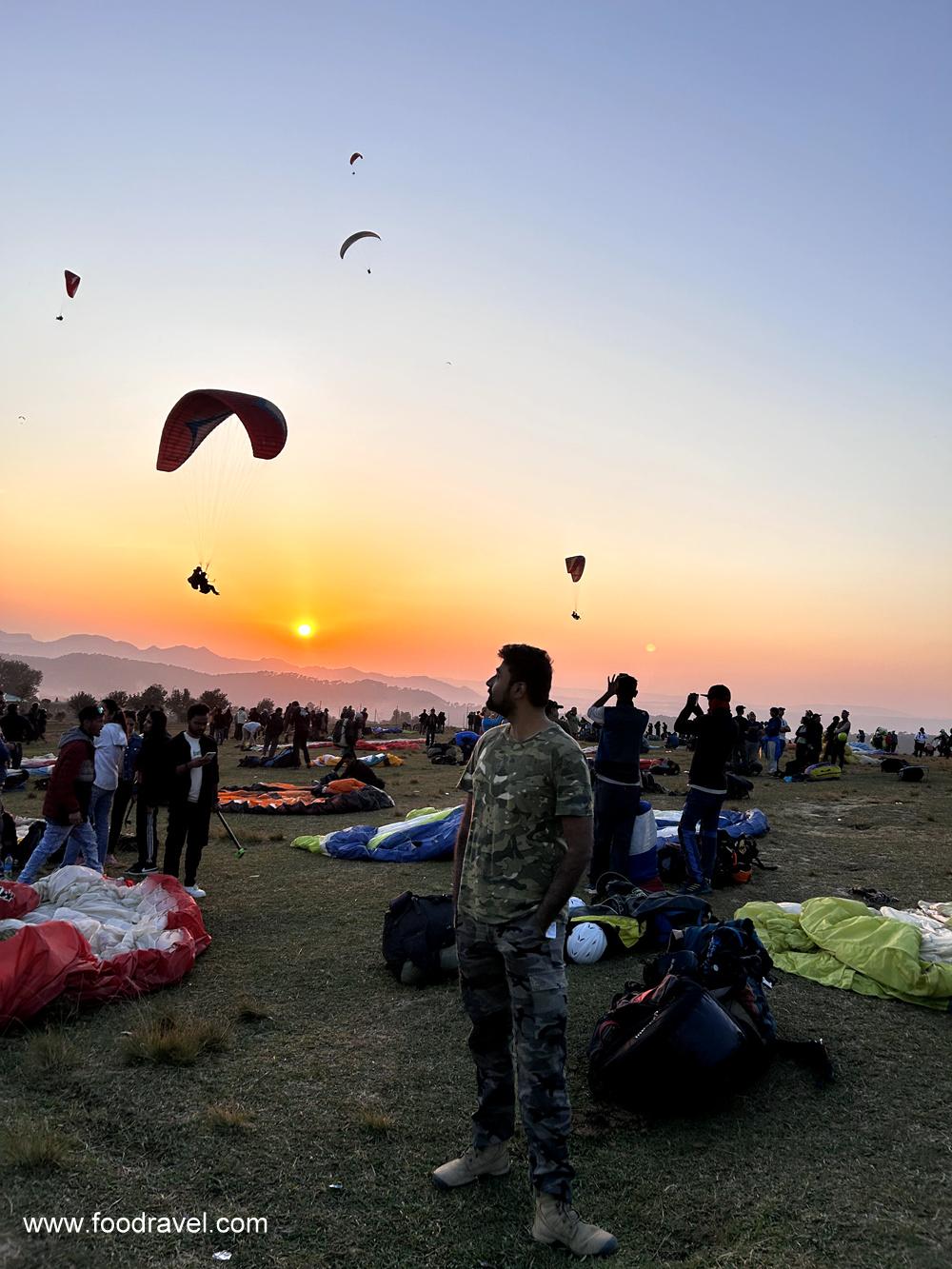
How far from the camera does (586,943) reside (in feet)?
22.1

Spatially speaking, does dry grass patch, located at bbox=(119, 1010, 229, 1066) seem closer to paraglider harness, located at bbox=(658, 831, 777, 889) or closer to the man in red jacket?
the man in red jacket

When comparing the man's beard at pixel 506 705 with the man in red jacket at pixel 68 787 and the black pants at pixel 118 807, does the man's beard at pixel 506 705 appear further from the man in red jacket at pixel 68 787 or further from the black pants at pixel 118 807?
the black pants at pixel 118 807

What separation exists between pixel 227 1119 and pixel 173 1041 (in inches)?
37.4

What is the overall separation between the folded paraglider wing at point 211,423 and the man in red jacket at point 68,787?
9.90 m

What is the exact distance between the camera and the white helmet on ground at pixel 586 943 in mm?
6676

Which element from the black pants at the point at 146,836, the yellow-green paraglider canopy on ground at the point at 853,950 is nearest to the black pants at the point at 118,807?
the black pants at the point at 146,836

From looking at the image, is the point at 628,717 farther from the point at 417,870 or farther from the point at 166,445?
the point at 166,445

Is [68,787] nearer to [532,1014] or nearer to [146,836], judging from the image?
[146,836]

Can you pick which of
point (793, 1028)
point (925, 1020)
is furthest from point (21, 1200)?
point (925, 1020)

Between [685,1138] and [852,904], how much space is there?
12.9 ft

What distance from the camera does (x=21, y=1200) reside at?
342cm

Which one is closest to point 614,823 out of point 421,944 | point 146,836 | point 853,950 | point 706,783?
point 706,783

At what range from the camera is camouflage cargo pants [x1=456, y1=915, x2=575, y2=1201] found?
11.0 feet
